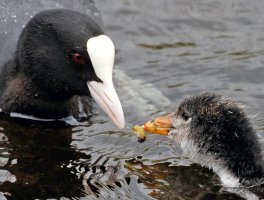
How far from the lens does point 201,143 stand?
26.6ft

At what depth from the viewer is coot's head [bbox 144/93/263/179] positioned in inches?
306

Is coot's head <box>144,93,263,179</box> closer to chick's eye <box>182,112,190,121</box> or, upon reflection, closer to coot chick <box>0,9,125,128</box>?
chick's eye <box>182,112,190,121</box>

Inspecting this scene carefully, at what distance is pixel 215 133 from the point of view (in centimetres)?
796

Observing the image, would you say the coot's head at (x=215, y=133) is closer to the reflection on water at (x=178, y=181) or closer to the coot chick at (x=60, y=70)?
the reflection on water at (x=178, y=181)

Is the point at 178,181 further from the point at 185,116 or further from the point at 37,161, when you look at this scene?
the point at 37,161

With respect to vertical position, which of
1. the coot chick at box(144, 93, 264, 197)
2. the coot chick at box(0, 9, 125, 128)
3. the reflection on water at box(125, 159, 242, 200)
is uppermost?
the coot chick at box(0, 9, 125, 128)

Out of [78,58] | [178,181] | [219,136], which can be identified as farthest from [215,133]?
[78,58]

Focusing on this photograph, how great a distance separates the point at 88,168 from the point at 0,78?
1647 millimetres

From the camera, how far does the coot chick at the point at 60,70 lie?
8.51 metres

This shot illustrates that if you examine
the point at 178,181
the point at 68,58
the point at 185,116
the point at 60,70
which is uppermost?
the point at 68,58

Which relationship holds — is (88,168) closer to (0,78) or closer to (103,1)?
(0,78)

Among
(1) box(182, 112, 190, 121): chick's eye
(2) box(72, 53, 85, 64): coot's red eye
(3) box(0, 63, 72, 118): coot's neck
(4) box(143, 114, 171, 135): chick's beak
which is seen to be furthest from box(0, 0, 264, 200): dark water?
(2) box(72, 53, 85, 64): coot's red eye

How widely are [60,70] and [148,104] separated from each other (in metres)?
1.04

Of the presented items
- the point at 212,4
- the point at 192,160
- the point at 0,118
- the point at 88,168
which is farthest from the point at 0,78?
the point at 212,4
